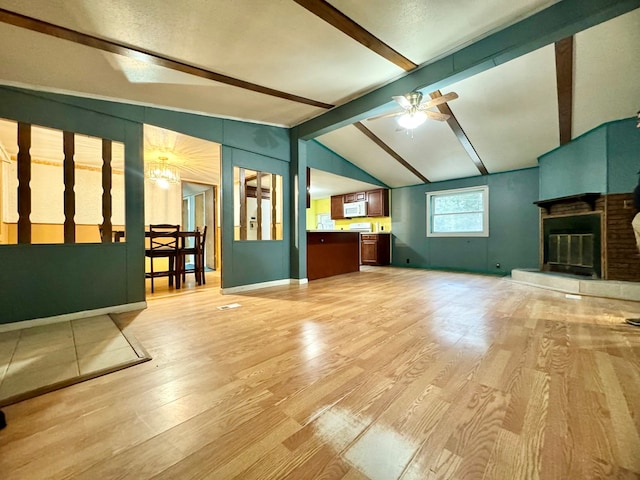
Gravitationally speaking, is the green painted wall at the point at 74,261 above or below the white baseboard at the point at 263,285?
above

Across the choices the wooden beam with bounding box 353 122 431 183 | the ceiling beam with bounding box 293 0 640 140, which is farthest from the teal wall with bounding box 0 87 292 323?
the ceiling beam with bounding box 293 0 640 140

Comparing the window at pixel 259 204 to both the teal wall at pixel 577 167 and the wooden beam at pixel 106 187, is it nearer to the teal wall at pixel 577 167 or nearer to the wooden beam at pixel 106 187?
the wooden beam at pixel 106 187

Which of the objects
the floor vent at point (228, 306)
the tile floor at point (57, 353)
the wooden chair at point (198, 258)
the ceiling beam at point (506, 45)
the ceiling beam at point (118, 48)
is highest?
the ceiling beam at point (506, 45)

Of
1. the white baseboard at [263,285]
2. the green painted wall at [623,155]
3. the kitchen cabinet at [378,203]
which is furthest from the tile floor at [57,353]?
the kitchen cabinet at [378,203]

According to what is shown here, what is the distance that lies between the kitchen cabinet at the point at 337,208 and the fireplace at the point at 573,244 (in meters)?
5.01

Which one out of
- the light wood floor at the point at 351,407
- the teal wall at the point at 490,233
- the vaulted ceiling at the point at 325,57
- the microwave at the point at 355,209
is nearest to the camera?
the light wood floor at the point at 351,407

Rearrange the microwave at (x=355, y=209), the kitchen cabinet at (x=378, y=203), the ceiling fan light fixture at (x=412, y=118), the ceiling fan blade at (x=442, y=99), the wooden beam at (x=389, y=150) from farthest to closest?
the microwave at (x=355, y=209)
the kitchen cabinet at (x=378, y=203)
the wooden beam at (x=389, y=150)
the ceiling fan light fixture at (x=412, y=118)
the ceiling fan blade at (x=442, y=99)

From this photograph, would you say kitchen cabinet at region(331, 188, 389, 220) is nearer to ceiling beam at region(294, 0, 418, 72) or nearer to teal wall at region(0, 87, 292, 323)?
teal wall at region(0, 87, 292, 323)

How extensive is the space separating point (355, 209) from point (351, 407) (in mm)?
6990

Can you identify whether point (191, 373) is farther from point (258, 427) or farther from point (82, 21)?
point (82, 21)

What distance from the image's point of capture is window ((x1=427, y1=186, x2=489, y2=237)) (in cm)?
612

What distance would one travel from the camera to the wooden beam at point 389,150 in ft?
16.2

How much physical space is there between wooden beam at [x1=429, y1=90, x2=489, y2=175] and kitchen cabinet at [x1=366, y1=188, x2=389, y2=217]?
2419mm

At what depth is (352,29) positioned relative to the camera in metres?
2.27
